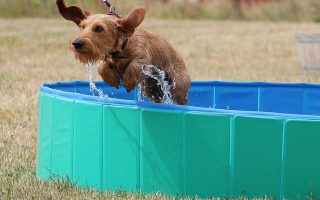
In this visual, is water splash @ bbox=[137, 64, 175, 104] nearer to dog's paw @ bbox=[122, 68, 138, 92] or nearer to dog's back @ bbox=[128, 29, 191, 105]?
dog's back @ bbox=[128, 29, 191, 105]

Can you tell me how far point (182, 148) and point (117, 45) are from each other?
74 cm

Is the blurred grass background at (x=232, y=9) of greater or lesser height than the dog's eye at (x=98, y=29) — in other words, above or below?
above

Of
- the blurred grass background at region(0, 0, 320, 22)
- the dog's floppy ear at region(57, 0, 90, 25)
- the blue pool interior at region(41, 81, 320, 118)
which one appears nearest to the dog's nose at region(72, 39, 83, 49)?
the dog's floppy ear at region(57, 0, 90, 25)

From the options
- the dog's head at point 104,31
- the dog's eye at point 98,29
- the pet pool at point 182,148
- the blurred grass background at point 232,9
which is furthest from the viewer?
the blurred grass background at point 232,9

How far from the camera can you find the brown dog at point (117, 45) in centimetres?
465

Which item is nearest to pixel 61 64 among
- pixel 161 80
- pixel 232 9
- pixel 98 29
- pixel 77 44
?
pixel 161 80

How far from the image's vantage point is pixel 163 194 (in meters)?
4.68

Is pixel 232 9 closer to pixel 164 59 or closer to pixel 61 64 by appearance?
pixel 61 64

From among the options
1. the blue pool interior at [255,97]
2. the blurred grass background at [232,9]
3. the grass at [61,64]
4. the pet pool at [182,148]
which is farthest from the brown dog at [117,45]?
the blurred grass background at [232,9]

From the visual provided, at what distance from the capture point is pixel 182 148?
4578mm

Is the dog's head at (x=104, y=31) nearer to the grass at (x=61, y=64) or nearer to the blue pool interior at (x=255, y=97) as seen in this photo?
the grass at (x=61, y=64)

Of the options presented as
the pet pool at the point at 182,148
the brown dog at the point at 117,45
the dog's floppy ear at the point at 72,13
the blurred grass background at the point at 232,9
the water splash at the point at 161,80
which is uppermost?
the blurred grass background at the point at 232,9

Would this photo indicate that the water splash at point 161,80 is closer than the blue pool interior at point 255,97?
Yes

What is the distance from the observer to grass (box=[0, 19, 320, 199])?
516cm
